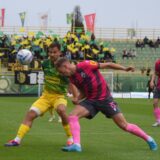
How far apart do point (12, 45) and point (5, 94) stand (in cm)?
593

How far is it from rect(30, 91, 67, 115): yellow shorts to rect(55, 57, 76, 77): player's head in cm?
150

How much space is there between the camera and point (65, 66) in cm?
1056

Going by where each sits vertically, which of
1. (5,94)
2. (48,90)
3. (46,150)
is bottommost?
(5,94)

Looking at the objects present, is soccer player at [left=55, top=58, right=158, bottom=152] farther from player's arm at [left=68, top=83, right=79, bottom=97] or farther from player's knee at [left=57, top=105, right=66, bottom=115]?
player's knee at [left=57, top=105, right=66, bottom=115]

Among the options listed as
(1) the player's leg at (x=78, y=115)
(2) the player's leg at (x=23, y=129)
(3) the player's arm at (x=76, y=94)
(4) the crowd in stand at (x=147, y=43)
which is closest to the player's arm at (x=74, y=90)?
(3) the player's arm at (x=76, y=94)

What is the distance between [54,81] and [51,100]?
1.46 ft

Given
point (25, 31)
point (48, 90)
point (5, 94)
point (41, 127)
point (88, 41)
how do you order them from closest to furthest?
point (48, 90) < point (41, 127) < point (5, 94) < point (88, 41) < point (25, 31)

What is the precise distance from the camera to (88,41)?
53062 mm

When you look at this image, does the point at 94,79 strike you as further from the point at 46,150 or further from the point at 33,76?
the point at 33,76

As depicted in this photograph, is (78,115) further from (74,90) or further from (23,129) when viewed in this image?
(23,129)

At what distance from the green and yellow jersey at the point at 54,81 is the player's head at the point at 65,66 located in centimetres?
155

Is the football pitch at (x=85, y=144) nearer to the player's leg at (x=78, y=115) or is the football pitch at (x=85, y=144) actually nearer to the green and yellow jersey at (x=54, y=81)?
the player's leg at (x=78, y=115)

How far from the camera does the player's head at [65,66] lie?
10.5 m

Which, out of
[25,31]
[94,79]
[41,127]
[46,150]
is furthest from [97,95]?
[25,31]
